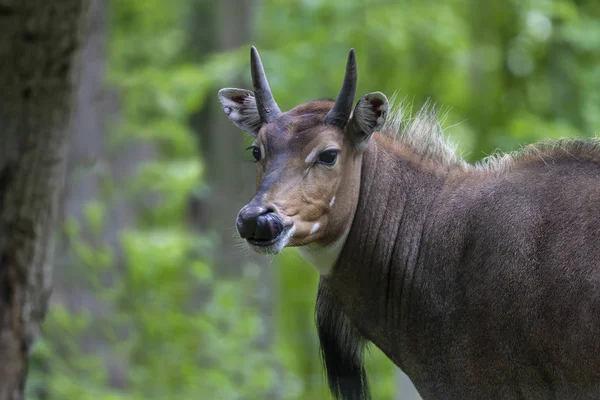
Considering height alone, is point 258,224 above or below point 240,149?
Result: below

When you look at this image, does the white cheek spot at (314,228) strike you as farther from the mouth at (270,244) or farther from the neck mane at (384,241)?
the neck mane at (384,241)

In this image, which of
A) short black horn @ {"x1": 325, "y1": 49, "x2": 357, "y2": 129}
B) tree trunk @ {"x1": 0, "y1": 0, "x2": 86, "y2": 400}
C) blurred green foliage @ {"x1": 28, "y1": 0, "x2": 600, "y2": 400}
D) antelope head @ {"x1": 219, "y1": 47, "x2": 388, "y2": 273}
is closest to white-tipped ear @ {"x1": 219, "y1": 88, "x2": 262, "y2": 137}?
antelope head @ {"x1": 219, "y1": 47, "x2": 388, "y2": 273}

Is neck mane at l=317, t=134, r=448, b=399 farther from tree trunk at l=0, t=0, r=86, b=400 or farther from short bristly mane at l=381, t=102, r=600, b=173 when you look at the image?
tree trunk at l=0, t=0, r=86, b=400

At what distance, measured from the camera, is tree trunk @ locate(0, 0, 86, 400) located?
6957mm

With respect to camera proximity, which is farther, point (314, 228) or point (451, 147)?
point (451, 147)

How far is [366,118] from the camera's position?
19.9 feet

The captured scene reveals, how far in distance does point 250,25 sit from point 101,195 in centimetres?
442

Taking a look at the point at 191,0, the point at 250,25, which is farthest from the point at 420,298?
the point at 191,0

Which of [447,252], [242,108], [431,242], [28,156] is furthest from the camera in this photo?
[28,156]

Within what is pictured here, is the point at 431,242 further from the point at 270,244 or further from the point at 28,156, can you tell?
the point at 28,156

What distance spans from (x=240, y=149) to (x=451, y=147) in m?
9.91

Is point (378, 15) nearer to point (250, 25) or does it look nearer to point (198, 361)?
point (250, 25)

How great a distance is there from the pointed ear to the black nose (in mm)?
916

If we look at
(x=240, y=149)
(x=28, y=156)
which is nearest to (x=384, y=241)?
(x=28, y=156)
